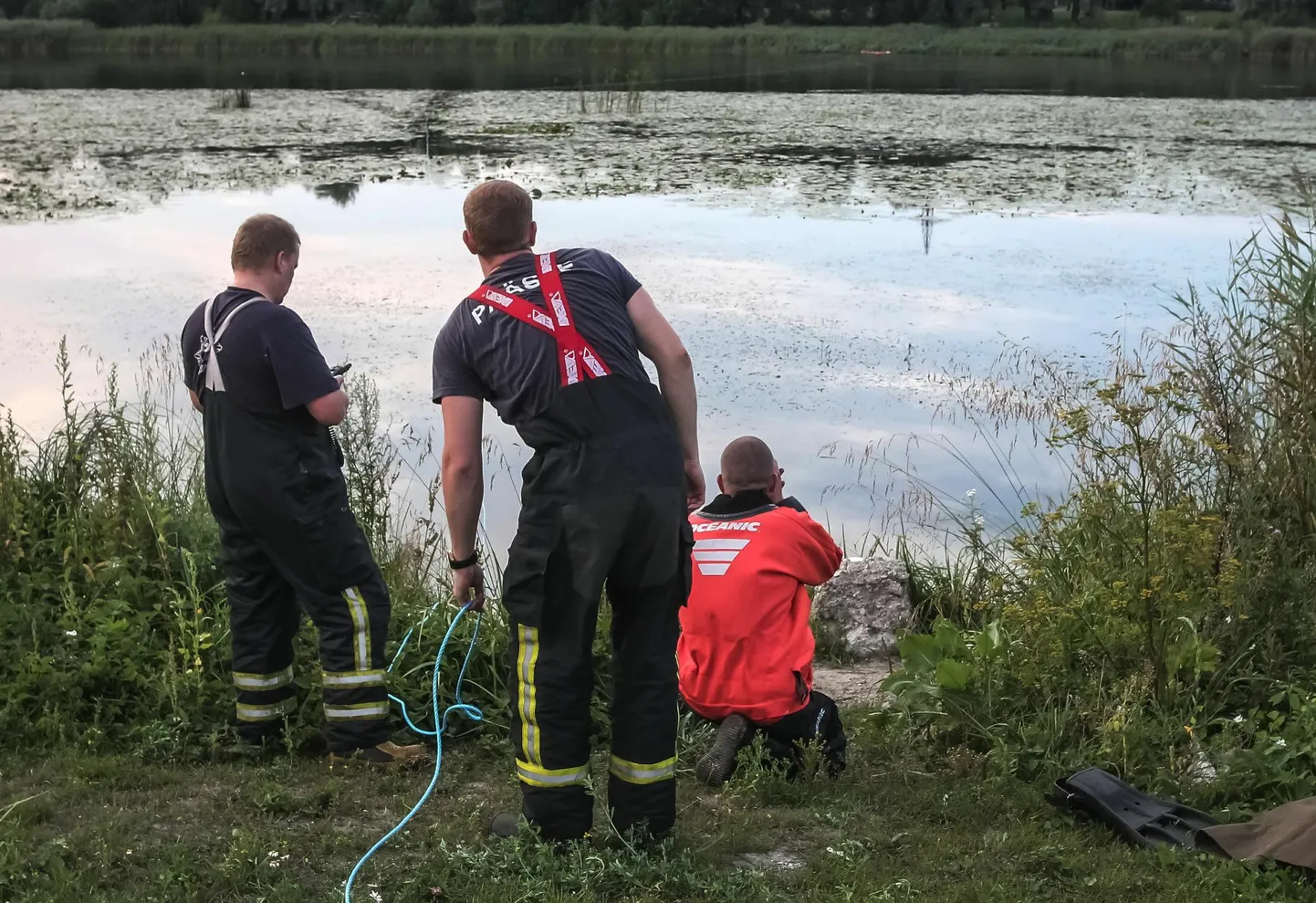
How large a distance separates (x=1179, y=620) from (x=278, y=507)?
3148mm

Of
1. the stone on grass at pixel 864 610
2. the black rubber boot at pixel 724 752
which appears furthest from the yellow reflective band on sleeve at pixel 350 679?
the stone on grass at pixel 864 610

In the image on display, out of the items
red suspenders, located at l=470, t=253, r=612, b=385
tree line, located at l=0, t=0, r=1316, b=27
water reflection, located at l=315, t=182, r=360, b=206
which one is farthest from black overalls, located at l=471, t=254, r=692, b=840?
tree line, located at l=0, t=0, r=1316, b=27

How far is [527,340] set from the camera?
383 centimetres

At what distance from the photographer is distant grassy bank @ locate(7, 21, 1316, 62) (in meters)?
46.3

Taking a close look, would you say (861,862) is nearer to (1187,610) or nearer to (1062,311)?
(1187,610)

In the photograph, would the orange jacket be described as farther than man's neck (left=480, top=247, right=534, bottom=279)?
Yes

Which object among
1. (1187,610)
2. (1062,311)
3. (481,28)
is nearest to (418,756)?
(1187,610)

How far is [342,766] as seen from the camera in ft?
15.4

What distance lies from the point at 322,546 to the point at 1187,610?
305cm

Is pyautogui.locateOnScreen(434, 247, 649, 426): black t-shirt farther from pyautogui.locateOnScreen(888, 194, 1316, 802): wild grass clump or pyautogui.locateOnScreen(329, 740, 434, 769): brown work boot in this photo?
pyautogui.locateOnScreen(888, 194, 1316, 802): wild grass clump

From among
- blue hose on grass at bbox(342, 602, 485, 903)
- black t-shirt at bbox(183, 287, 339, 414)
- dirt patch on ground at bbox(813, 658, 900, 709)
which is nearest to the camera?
blue hose on grass at bbox(342, 602, 485, 903)

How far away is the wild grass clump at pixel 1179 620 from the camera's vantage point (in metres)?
4.59

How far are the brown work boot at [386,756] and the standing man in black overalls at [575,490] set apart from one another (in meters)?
0.83

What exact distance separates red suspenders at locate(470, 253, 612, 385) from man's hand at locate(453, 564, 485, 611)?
0.69m
